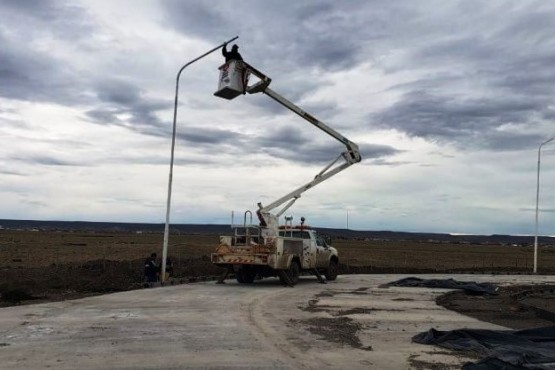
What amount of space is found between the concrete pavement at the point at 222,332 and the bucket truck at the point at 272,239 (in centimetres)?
337

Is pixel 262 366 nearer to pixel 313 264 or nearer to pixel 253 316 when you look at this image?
pixel 253 316

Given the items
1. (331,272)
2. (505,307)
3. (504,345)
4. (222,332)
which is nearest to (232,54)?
(331,272)

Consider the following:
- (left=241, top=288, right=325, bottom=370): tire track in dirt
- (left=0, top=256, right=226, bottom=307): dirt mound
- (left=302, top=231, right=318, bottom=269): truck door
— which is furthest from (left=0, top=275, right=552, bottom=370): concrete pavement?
(left=302, top=231, right=318, bottom=269): truck door

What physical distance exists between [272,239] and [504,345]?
43.0 feet

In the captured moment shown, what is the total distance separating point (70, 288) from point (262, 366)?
13.3 m

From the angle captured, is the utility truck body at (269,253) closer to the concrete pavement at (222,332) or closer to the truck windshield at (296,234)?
the truck windshield at (296,234)

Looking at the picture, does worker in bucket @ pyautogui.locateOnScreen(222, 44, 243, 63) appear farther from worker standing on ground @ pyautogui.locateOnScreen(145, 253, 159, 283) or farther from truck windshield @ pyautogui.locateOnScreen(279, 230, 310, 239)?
worker standing on ground @ pyautogui.locateOnScreen(145, 253, 159, 283)

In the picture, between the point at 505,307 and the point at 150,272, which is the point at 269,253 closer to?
the point at 150,272

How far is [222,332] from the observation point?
37.8 feet

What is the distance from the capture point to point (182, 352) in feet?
31.2

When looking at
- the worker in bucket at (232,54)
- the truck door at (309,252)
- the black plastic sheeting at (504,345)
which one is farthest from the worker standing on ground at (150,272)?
the black plastic sheeting at (504,345)

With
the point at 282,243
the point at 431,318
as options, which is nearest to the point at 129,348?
the point at 431,318

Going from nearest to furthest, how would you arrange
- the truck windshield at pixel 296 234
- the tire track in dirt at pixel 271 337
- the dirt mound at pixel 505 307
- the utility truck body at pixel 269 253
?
1. the tire track in dirt at pixel 271 337
2. the dirt mound at pixel 505 307
3. the utility truck body at pixel 269 253
4. the truck windshield at pixel 296 234

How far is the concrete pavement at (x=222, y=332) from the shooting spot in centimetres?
893
